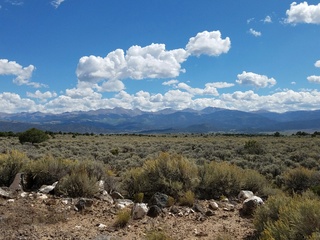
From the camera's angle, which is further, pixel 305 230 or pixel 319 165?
pixel 319 165

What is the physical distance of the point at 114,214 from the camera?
7719 millimetres

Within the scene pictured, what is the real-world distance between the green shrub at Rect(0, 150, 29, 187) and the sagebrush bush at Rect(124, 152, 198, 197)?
3.84 m

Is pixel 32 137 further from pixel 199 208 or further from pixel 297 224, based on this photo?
pixel 297 224

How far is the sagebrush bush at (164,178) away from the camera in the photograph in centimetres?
934

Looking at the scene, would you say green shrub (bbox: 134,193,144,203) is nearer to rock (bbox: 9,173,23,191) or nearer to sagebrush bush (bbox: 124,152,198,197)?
sagebrush bush (bbox: 124,152,198,197)

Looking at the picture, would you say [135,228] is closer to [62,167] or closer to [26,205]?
[26,205]

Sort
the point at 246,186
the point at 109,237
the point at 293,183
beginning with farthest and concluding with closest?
the point at 293,183
the point at 246,186
the point at 109,237

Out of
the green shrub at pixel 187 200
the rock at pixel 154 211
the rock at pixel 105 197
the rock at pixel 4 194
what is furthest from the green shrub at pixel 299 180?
the rock at pixel 4 194

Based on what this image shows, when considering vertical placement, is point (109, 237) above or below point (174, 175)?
below

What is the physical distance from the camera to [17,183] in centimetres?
973

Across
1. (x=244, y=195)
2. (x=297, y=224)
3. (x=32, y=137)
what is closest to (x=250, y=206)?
(x=244, y=195)

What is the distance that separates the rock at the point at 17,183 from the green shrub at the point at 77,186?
1.29 m

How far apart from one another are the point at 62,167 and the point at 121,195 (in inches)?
101

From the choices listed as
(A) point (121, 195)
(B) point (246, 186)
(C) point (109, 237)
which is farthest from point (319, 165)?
(C) point (109, 237)
